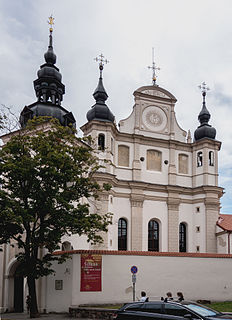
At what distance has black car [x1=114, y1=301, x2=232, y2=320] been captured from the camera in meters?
12.9

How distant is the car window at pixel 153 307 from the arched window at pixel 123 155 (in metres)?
26.5

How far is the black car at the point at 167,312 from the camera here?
12.9m

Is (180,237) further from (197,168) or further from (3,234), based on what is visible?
(3,234)

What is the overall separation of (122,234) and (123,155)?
7.08 meters

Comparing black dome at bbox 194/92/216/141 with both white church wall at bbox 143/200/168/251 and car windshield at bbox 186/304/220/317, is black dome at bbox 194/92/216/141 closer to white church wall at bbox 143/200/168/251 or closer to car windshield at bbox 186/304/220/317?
white church wall at bbox 143/200/168/251

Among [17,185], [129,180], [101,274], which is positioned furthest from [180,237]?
[17,185]

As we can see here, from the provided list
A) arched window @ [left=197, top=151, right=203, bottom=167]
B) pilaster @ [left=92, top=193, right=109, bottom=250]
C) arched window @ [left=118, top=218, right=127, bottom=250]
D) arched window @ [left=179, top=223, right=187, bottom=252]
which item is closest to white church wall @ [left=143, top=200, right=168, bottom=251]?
arched window @ [left=118, top=218, right=127, bottom=250]

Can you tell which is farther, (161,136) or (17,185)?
(161,136)

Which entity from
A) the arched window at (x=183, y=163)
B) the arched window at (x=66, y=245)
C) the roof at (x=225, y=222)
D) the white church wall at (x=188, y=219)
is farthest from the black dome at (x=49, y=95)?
the roof at (x=225, y=222)

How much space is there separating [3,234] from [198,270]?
35.7ft

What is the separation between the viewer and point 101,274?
23188 mm

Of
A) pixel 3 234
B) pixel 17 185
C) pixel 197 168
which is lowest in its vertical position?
pixel 3 234

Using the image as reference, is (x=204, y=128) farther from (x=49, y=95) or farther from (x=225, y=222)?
(x=49, y=95)

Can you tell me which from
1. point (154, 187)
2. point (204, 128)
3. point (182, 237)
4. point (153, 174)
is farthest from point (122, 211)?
point (204, 128)
